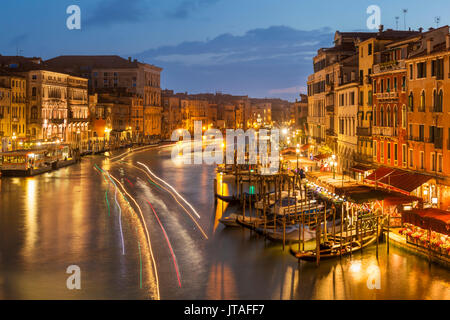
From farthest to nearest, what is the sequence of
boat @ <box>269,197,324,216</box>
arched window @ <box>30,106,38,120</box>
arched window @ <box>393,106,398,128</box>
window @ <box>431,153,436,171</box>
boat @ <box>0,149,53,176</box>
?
arched window @ <box>30,106,38,120</box>, boat @ <box>0,149,53,176</box>, arched window @ <box>393,106,398,128</box>, boat @ <box>269,197,324,216</box>, window @ <box>431,153,436,171</box>

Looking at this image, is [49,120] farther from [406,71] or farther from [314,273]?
[314,273]

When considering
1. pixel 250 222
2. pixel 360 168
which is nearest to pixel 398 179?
pixel 250 222

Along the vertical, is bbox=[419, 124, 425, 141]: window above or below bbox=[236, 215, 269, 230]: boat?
above

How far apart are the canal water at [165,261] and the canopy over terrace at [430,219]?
1.11m

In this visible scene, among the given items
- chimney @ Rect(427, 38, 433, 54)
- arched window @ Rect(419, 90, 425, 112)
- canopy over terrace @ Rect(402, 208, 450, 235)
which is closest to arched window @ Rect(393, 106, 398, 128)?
arched window @ Rect(419, 90, 425, 112)

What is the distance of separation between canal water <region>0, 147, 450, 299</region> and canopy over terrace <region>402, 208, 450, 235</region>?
3.65 ft

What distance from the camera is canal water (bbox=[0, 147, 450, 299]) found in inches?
663

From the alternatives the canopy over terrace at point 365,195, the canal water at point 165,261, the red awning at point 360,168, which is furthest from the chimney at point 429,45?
the canal water at point 165,261

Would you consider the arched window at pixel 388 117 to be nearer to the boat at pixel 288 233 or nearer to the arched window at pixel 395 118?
the arched window at pixel 395 118

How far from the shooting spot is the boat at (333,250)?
19.3 metres

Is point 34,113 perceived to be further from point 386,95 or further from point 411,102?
point 411,102

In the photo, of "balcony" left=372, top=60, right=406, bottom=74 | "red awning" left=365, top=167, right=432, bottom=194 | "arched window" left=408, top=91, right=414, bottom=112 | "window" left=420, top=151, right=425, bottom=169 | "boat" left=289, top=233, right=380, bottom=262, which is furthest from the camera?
"balcony" left=372, top=60, right=406, bottom=74

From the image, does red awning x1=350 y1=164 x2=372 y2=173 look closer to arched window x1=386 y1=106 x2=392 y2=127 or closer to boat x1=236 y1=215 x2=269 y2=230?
arched window x1=386 y1=106 x2=392 y2=127

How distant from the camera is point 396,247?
67.0ft
